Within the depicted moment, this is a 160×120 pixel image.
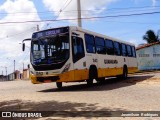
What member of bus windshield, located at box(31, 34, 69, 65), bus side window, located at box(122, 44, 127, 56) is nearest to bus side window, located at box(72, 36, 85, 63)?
bus windshield, located at box(31, 34, 69, 65)

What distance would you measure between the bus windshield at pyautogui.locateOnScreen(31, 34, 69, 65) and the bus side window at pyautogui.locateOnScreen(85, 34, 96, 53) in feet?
6.68

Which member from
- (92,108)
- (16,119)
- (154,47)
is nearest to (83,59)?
(92,108)

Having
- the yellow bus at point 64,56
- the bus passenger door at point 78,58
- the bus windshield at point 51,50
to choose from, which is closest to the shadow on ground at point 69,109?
the yellow bus at point 64,56

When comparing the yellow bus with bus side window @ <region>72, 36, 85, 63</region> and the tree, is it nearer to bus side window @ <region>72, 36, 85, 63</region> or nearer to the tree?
bus side window @ <region>72, 36, 85, 63</region>

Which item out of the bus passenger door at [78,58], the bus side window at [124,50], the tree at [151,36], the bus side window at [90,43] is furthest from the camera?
the tree at [151,36]

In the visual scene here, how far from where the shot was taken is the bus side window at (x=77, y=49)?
695 inches

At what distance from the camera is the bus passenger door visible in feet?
57.7

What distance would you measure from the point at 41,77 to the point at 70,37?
8.55 feet

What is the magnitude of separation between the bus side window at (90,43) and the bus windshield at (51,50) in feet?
6.68

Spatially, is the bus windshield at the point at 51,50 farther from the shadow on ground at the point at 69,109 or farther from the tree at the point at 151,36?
the tree at the point at 151,36

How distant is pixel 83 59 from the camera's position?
18.4 m

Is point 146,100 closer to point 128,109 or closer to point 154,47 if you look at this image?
point 128,109

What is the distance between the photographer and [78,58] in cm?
1792

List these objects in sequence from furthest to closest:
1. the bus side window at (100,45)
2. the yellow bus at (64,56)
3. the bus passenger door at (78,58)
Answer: the bus side window at (100,45) < the bus passenger door at (78,58) < the yellow bus at (64,56)
